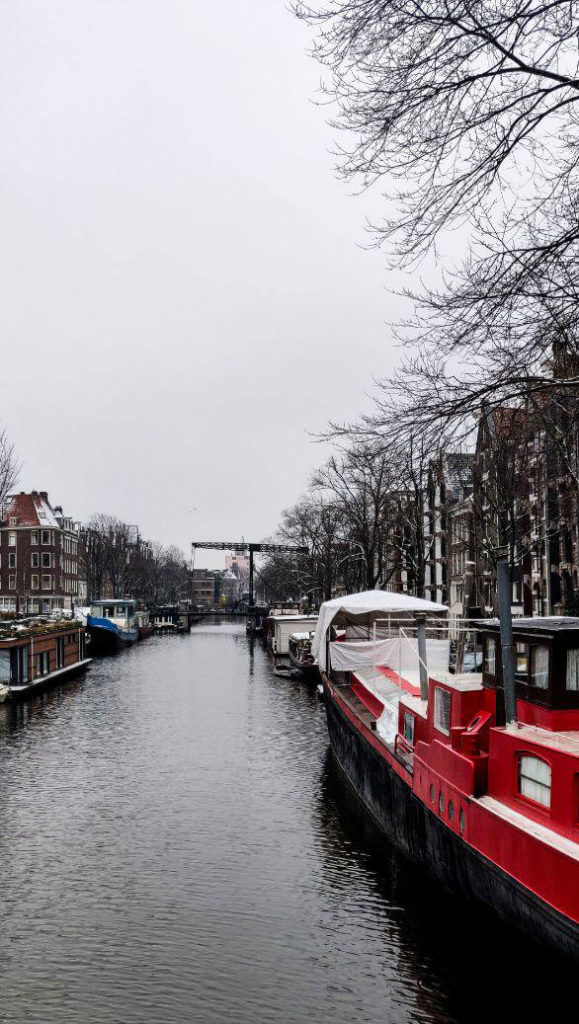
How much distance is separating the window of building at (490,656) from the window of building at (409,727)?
3549 mm

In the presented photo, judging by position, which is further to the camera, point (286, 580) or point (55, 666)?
point (286, 580)

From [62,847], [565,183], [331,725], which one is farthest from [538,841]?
[331,725]

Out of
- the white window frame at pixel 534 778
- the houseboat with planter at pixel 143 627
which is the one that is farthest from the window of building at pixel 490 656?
the houseboat with planter at pixel 143 627

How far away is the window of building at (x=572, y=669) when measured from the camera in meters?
12.2

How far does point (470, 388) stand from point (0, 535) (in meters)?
119

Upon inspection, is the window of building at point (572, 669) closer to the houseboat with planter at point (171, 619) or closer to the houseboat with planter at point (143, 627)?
the houseboat with planter at point (143, 627)

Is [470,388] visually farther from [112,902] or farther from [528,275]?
[112,902]

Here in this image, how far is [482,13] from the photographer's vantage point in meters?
9.20

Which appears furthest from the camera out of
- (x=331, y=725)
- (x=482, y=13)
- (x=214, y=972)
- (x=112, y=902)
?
(x=331, y=725)

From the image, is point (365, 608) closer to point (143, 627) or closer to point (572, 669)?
point (572, 669)

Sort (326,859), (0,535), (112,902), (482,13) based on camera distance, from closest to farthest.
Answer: (482,13)
(112,902)
(326,859)
(0,535)

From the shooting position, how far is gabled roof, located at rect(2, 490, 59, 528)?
399 feet

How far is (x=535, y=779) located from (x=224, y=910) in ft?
20.7

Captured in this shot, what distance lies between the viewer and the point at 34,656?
4631 cm
